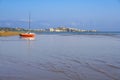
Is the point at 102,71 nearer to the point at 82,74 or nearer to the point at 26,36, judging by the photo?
the point at 82,74

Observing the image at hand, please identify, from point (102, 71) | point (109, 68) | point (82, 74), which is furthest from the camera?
point (109, 68)

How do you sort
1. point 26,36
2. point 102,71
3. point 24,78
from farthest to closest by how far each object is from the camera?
1. point 26,36
2. point 102,71
3. point 24,78

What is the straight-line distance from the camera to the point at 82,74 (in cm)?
999

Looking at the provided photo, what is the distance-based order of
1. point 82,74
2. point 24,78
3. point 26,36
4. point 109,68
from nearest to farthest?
point 24,78, point 82,74, point 109,68, point 26,36

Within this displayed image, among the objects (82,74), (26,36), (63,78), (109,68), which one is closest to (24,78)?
(63,78)

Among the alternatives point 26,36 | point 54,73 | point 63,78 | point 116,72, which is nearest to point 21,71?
point 54,73

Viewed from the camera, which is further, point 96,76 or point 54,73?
point 54,73

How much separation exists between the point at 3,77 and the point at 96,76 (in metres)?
3.21

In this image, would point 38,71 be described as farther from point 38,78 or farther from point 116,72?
point 116,72

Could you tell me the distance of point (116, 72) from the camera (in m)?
10.4

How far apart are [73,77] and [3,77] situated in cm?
240

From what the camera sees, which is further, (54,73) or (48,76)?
(54,73)

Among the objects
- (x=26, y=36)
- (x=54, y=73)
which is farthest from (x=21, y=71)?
(x=26, y=36)

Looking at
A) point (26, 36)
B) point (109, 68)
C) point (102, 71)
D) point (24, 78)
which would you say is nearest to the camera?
point (24, 78)
